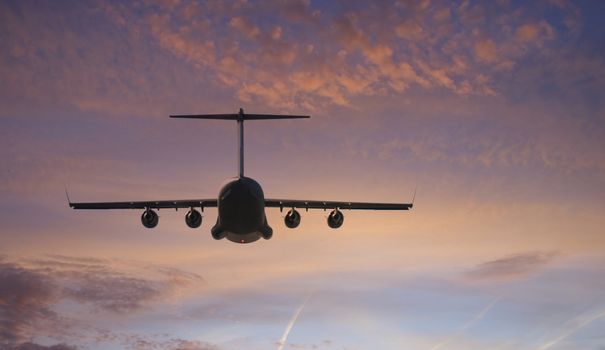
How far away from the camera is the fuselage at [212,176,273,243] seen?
27609 millimetres

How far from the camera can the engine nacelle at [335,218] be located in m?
35.5

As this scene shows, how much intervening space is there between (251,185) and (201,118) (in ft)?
25.6

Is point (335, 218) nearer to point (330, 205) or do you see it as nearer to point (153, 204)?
point (330, 205)

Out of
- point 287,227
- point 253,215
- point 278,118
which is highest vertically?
point 278,118

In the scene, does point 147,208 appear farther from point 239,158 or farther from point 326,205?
point 326,205

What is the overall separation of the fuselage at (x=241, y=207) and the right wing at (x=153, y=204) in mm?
4276

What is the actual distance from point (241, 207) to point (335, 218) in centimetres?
866

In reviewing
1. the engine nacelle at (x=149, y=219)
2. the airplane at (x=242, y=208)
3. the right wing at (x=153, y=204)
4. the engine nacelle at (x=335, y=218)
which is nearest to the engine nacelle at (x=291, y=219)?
the airplane at (x=242, y=208)

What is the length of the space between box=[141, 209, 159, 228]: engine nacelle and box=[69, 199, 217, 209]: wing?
33cm

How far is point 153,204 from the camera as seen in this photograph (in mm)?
35094

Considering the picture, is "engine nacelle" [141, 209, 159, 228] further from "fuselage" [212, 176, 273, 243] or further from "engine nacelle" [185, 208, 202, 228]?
"fuselage" [212, 176, 273, 243]

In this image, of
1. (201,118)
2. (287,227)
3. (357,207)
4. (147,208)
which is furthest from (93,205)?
(357,207)

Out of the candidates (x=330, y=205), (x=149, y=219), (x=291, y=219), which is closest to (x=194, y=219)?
(x=149, y=219)

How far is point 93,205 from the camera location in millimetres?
35844
